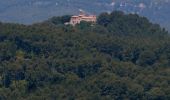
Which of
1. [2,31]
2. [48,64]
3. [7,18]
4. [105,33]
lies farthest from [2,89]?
[7,18]

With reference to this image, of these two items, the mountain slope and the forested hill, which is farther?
the mountain slope

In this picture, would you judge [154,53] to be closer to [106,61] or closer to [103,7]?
[106,61]

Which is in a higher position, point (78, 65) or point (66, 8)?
point (78, 65)

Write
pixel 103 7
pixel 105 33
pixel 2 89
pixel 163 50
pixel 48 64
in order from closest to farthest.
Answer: pixel 2 89 → pixel 48 64 → pixel 163 50 → pixel 105 33 → pixel 103 7

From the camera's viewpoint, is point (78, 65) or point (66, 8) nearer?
point (78, 65)

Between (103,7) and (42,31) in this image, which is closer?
(42,31)

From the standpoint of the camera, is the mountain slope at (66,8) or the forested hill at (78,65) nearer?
the forested hill at (78,65)

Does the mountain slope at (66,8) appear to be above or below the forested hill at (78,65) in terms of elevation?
below

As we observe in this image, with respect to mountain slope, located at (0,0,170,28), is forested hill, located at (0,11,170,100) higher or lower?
higher
